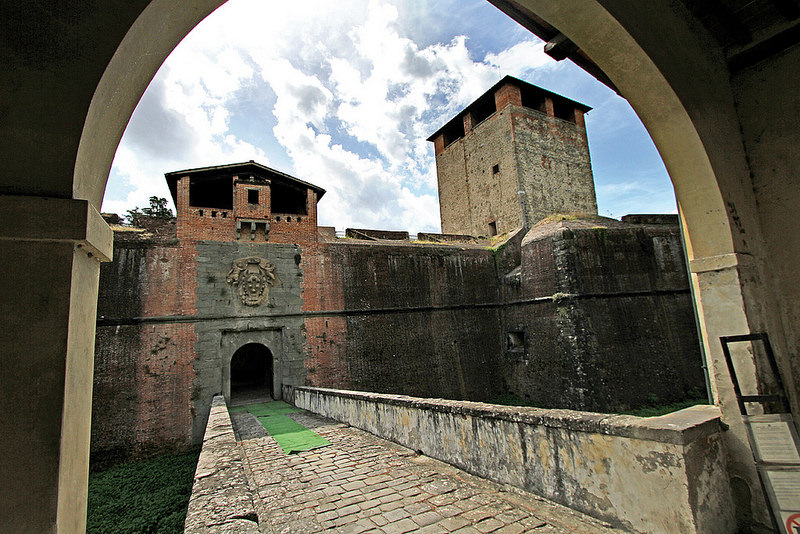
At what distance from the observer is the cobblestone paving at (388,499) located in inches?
119

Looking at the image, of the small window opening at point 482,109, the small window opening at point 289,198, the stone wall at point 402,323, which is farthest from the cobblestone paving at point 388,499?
the small window opening at point 482,109

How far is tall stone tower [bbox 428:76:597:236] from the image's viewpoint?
66.8ft

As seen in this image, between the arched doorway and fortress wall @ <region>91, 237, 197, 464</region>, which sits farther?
the arched doorway

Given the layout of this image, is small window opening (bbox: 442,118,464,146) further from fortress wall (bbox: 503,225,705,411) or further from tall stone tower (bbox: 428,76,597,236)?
fortress wall (bbox: 503,225,705,411)

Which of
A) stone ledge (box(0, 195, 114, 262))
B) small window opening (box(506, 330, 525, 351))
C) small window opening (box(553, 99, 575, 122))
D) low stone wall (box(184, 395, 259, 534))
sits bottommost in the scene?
low stone wall (box(184, 395, 259, 534))

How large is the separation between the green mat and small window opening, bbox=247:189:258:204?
6444mm

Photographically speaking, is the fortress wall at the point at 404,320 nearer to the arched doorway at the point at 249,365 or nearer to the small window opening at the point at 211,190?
the small window opening at the point at 211,190

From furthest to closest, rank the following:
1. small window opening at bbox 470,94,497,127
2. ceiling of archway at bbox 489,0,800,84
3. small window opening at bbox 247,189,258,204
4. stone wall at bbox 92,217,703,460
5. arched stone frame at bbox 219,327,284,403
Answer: small window opening at bbox 470,94,497,127 < small window opening at bbox 247,189,258,204 < arched stone frame at bbox 219,327,284,403 < stone wall at bbox 92,217,703,460 < ceiling of archway at bbox 489,0,800,84

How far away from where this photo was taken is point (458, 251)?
15758 mm

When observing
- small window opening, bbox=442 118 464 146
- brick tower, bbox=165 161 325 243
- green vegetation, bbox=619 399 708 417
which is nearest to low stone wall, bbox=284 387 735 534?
green vegetation, bbox=619 399 708 417

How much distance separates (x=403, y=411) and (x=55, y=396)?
453 centimetres

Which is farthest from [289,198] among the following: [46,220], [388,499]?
[46,220]

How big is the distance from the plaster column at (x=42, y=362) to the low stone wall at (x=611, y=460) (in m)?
3.00

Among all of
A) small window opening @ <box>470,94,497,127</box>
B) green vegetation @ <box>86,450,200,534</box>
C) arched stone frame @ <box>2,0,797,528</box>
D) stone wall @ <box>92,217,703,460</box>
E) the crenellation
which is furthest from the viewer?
small window opening @ <box>470,94,497,127</box>
